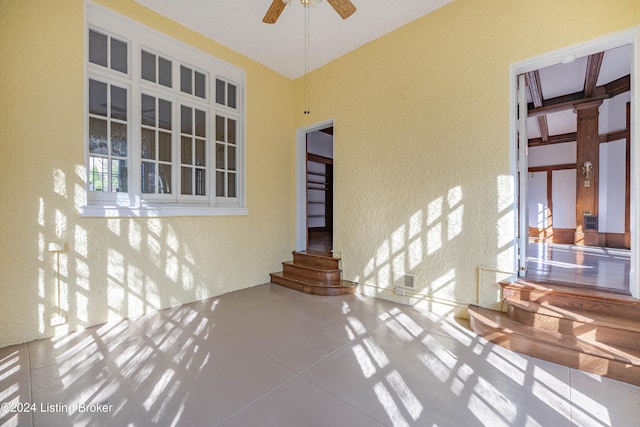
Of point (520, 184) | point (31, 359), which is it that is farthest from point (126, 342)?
point (520, 184)

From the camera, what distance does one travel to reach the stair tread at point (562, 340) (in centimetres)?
179

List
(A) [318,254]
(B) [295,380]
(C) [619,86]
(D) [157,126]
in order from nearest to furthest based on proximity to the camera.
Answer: (B) [295,380], (D) [157,126], (A) [318,254], (C) [619,86]

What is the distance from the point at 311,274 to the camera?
13.0 feet

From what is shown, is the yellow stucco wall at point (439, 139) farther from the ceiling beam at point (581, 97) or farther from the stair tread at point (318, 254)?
the ceiling beam at point (581, 97)

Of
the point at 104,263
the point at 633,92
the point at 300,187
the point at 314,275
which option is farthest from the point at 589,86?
the point at 104,263

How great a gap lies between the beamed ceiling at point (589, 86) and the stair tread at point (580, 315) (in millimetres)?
3250

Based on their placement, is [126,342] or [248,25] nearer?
[126,342]

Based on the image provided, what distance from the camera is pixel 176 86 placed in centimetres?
333

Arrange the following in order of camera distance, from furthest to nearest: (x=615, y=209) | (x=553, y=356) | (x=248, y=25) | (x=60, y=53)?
(x=615, y=209) → (x=248, y=25) → (x=60, y=53) → (x=553, y=356)

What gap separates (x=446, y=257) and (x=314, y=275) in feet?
5.91

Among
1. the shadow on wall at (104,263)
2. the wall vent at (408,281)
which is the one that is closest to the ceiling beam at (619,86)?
the wall vent at (408,281)

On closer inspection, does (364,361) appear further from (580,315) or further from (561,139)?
(561,139)

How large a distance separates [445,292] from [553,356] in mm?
1052

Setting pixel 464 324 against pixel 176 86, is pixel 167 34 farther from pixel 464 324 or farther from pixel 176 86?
pixel 464 324
